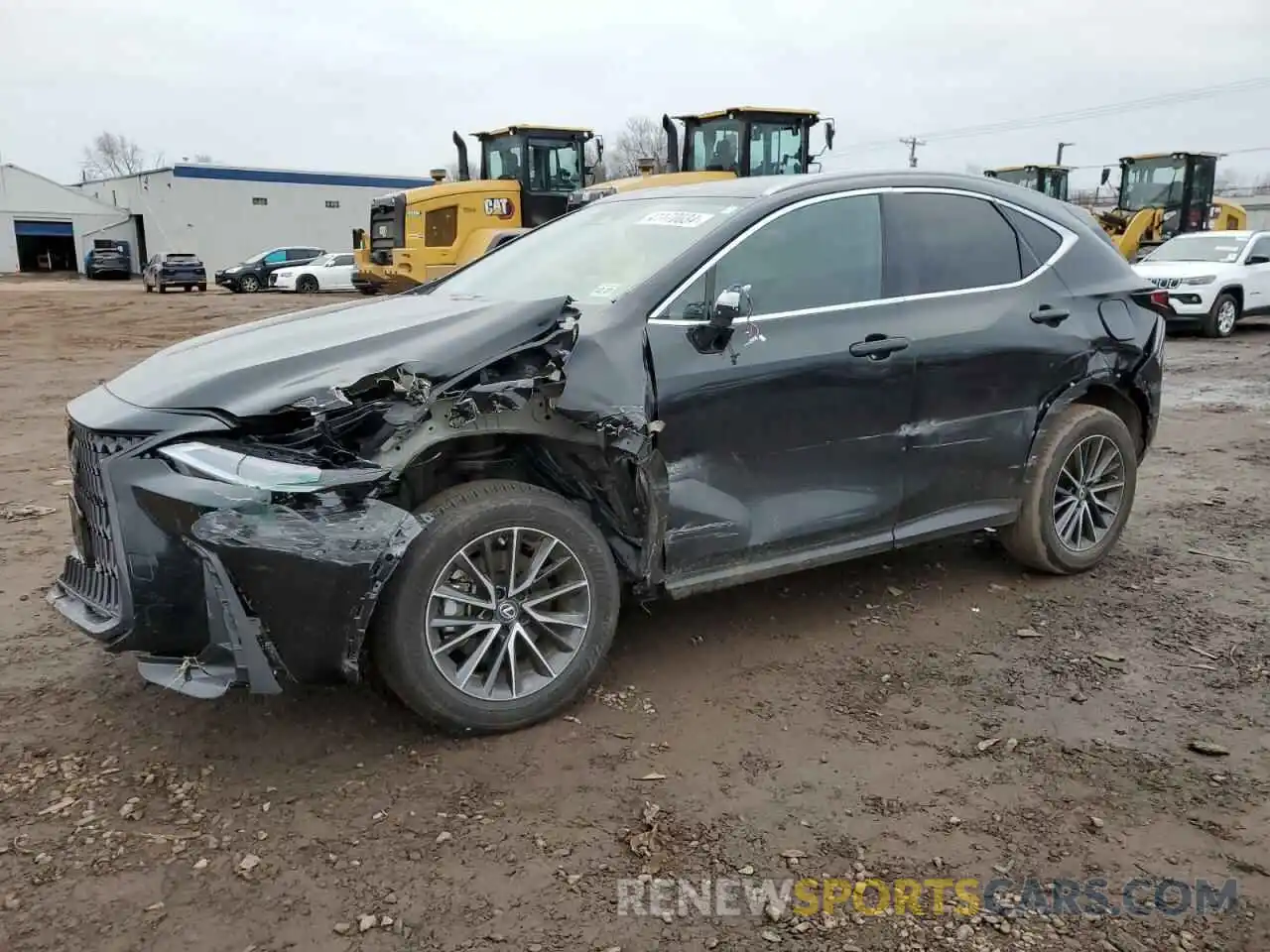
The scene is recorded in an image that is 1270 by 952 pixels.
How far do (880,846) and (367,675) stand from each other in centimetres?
185

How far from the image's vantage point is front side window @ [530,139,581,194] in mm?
17969

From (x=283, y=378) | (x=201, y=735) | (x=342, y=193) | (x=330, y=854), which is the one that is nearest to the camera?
(x=330, y=854)

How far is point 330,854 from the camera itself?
110 inches

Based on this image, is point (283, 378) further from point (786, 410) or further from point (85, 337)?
point (85, 337)

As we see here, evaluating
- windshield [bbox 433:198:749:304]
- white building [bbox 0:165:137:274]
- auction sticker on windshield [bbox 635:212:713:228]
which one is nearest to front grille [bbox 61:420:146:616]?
windshield [bbox 433:198:749:304]

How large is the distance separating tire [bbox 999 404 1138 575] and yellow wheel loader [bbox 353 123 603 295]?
13841 mm

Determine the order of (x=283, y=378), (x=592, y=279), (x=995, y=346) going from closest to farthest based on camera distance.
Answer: (x=283, y=378)
(x=592, y=279)
(x=995, y=346)

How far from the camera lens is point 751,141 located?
51.2 feet

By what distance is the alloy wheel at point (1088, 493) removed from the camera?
484 cm

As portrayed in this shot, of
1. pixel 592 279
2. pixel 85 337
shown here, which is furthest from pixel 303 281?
pixel 592 279

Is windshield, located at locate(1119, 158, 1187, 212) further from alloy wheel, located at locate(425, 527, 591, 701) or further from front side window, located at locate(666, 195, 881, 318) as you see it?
alloy wheel, located at locate(425, 527, 591, 701)

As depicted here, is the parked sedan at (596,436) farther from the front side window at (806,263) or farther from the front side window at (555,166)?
the front side window at (555,166)

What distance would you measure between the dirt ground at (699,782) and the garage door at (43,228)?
55.6 meters

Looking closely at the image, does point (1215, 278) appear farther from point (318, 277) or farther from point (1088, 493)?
point (318, 277)
